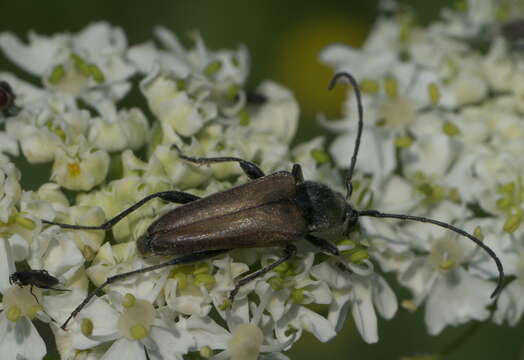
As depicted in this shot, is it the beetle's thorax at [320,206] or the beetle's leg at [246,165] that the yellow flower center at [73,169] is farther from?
the beetle's thorax at [320,206]

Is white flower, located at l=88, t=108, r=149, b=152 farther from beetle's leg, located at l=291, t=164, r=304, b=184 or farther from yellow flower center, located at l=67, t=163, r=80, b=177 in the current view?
beetle's leg, located at l=291, t=164, r=304, b=184

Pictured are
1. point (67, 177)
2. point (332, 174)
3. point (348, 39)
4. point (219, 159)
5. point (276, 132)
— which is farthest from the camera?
point (348, 39)

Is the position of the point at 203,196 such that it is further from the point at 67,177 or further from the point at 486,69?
the point at 486,69

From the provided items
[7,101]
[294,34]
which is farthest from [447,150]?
[294,34]

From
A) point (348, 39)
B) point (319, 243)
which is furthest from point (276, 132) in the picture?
point (348, 39)

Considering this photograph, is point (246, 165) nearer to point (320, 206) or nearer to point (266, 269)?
point (320, 206)

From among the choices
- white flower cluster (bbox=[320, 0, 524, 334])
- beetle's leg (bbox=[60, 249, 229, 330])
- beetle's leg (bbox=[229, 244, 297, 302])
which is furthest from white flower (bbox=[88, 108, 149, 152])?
white flower cluster (bbox=[320, 0, 524, 334])

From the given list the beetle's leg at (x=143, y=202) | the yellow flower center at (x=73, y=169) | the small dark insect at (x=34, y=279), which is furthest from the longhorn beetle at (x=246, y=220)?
the yellow flower center at (x=73, y=169)
